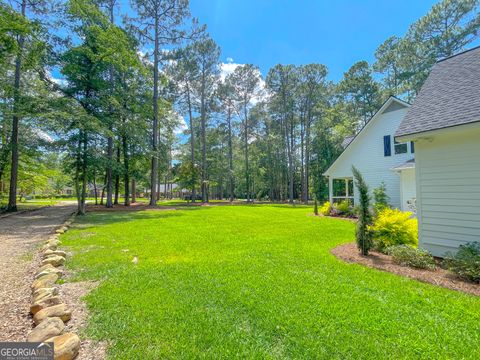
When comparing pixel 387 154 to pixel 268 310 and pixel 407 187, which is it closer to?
pixel 407 187

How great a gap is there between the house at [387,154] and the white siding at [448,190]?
21.4 feet

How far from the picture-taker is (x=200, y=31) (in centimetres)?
2198

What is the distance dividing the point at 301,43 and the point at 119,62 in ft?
38.1

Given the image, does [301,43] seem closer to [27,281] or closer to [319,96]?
[319,96]

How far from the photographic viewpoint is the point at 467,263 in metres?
4.27

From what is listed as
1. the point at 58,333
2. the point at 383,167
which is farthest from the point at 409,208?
the point at 58,333

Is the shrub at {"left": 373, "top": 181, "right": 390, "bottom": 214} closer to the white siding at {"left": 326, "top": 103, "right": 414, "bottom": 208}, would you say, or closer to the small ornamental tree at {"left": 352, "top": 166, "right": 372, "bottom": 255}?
the white siding at {"left": 326, "top": 103, "right": 414, "bottom": 208}

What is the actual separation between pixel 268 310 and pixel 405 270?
325 centimetres

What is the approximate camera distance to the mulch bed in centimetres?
394

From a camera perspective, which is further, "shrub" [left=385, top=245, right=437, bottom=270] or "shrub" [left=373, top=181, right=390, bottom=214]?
"shrub" [left=373, top=181, right=390, bottom=214]

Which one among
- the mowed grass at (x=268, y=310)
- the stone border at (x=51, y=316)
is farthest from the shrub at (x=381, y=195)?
the stone border at (x=51, y=316)

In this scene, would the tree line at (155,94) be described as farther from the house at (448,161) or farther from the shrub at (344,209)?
the shrub at (344,209)

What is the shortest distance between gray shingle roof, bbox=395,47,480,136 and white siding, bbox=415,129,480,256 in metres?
0.34

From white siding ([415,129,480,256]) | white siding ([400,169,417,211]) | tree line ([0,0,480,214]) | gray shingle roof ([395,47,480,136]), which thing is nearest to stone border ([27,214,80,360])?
white siding ([415,129,480,256])
